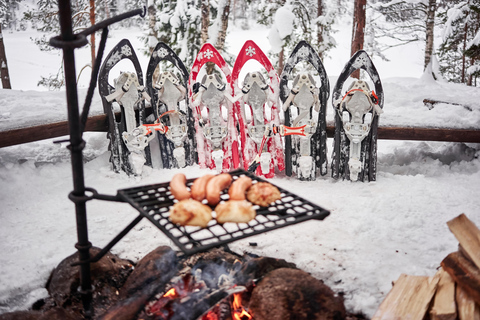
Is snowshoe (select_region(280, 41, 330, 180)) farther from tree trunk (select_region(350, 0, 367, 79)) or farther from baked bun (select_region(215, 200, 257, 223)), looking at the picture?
tree trunk (select_region(350, 0, 367, 79))

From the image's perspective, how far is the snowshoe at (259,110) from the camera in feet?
14.7

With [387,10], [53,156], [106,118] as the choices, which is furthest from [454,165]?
[387,10]

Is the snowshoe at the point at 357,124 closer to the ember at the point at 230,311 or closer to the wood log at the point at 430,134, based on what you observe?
the wood log at the point at 430,134

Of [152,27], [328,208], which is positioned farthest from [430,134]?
[152,27]

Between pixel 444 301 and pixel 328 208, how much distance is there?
1947 mm

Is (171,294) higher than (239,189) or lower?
lower

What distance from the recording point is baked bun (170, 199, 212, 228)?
167 centimetres

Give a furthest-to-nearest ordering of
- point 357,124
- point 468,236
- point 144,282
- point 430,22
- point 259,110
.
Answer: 1. point 430,22
2. point 259,110
3. point 357,124
4. point 144,282
5. point 468,236

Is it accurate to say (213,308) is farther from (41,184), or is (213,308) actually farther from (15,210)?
(41,184)

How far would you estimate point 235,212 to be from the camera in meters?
1.78

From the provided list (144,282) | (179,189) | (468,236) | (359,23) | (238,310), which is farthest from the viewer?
(359,23)

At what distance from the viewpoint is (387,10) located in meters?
10.4

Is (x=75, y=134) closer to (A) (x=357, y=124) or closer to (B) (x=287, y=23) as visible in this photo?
(A) (x=357, y=124)

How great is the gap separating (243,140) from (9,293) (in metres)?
2.96
